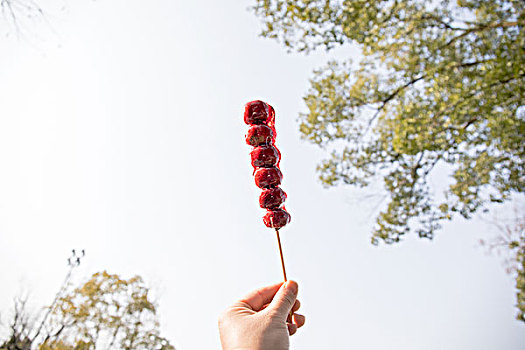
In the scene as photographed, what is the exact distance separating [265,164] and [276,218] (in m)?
0.17

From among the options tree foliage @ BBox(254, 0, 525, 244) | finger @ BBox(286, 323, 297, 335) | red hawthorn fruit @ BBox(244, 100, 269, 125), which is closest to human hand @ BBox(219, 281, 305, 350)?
finger @ BBox(286, 323, 297, 335)

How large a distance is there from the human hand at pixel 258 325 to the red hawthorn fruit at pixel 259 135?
0.42m

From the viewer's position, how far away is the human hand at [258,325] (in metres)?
0.96

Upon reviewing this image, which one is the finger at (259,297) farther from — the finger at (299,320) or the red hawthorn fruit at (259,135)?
the red hawthorn fruit at (259,135)

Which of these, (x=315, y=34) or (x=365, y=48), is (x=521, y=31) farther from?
(x=315, y=34)

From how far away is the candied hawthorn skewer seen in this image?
1.25 metres

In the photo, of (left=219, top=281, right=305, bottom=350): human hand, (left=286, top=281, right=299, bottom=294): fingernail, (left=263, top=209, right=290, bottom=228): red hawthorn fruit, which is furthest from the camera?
(left=263, top=209, right=290, bottom=228): red hawthorn fruit

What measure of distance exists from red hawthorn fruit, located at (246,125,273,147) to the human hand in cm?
42

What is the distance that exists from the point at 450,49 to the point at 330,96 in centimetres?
103

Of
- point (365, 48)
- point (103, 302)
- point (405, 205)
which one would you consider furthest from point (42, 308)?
point (365, 48)

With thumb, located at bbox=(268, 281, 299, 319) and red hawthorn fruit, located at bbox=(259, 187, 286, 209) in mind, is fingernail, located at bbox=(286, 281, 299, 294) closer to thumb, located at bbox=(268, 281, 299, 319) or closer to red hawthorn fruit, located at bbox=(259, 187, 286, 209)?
thumb, located at bbox=(268, 281, 299, 319)

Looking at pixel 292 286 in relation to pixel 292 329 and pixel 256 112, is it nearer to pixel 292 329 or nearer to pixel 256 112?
pixel 292 329

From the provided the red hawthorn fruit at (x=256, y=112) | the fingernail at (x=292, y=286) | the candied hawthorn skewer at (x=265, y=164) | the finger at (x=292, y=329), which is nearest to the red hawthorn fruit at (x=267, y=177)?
the candied hawthorn skewer at (x=265, y=164)

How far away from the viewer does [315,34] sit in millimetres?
3264
